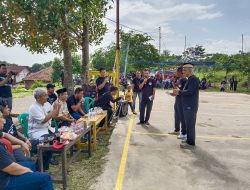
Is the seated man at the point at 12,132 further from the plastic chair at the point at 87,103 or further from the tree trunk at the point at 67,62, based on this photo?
the tree trunk at the point at 67,62

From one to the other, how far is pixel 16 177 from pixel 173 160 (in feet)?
12.2

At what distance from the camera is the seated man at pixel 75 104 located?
7.88 metres

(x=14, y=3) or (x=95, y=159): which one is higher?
(x=14, y=3)

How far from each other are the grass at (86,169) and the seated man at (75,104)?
1.01 m

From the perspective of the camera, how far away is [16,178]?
357 cm

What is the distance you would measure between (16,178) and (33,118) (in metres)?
2.12

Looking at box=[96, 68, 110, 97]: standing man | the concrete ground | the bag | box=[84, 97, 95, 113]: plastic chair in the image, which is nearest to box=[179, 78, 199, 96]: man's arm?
the concrete ground

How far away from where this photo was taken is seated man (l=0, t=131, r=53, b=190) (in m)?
3.40

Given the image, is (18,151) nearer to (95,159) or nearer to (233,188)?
(95,159)

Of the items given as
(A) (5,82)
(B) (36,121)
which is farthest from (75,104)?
(B) (36,121)

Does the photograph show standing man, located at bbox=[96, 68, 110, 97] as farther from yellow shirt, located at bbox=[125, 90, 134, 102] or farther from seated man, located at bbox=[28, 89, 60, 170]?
seated man, located at bbox=[28, 89, 60, 170]

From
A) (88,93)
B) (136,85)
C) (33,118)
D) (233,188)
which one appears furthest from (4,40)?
(233,188)

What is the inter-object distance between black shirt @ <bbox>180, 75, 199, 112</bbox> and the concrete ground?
1034 millimetres

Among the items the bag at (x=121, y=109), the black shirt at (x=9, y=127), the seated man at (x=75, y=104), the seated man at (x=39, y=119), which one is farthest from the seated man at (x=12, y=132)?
the bag at (x=121, y=109)
